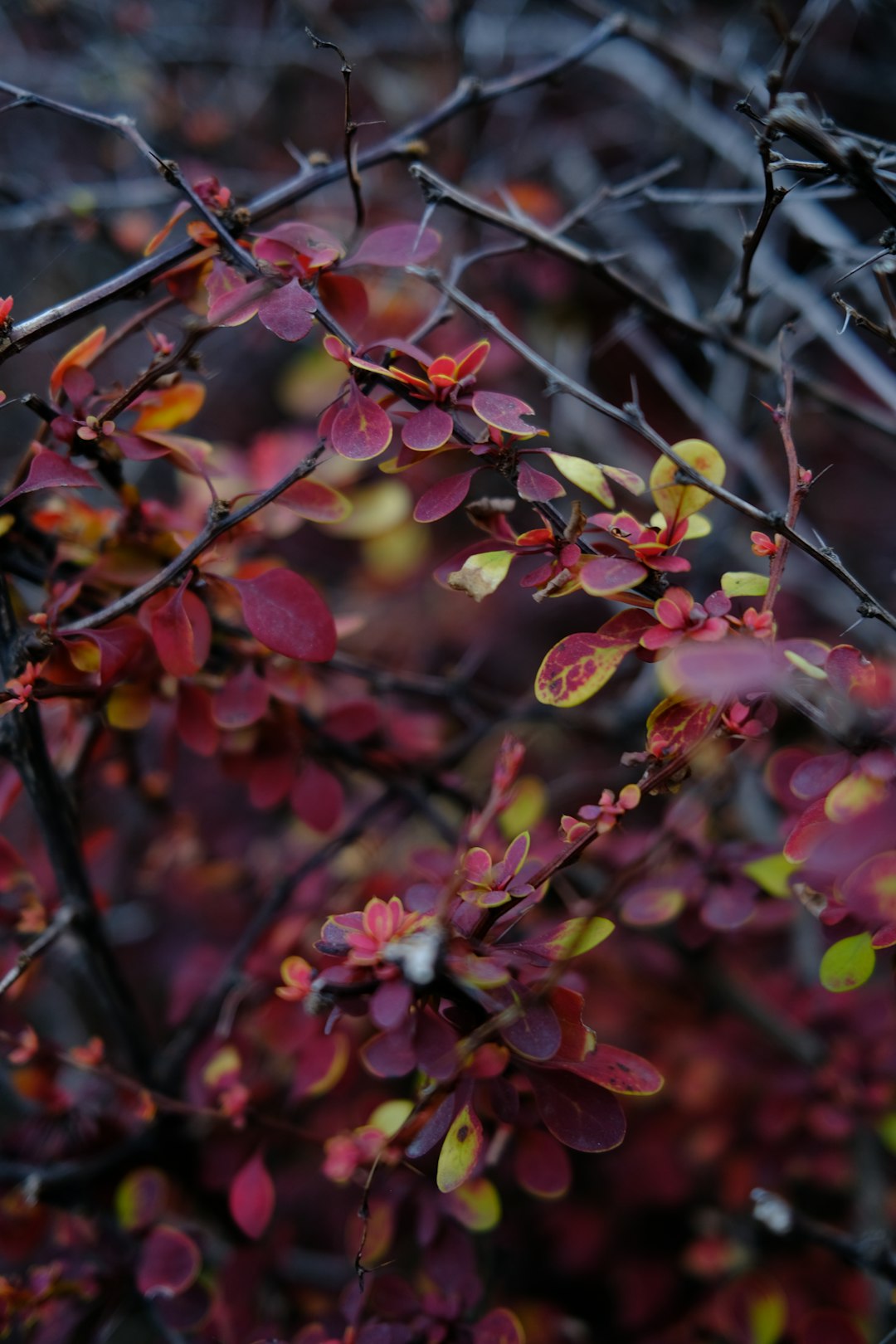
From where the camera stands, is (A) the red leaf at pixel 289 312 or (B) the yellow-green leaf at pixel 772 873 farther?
(B) the yellow-green leaf at pixel 772 873

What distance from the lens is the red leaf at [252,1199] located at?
2.79 feet

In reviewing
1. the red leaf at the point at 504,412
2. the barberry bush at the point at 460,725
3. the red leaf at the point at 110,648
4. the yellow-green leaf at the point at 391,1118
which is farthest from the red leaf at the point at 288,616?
the yellow-green leaf at the point at 391,1118

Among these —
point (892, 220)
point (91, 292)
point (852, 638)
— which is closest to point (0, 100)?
point (91, 292)

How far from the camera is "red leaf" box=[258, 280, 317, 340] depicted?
69 cm

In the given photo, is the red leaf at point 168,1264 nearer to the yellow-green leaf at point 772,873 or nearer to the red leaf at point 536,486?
the yellow-green leaf at point 772,873

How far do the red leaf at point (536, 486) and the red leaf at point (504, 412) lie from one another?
1.2 inches

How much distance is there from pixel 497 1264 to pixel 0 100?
2102 mm

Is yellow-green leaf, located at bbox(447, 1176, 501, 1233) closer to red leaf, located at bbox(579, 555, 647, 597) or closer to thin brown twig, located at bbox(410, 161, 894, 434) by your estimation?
red leaf, located at bbox(579, 555, 647, 597)

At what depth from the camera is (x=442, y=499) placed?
72cm

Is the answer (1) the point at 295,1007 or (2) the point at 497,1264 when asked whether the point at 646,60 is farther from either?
(2) the point at 497,1264

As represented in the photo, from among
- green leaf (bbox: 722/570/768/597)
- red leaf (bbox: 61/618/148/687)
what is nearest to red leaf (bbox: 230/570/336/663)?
red leaf (bbox: 61/618/148/687)

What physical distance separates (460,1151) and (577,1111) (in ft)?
0.33

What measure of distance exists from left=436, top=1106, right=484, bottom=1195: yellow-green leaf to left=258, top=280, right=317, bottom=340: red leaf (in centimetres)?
59

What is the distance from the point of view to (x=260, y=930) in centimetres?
105
